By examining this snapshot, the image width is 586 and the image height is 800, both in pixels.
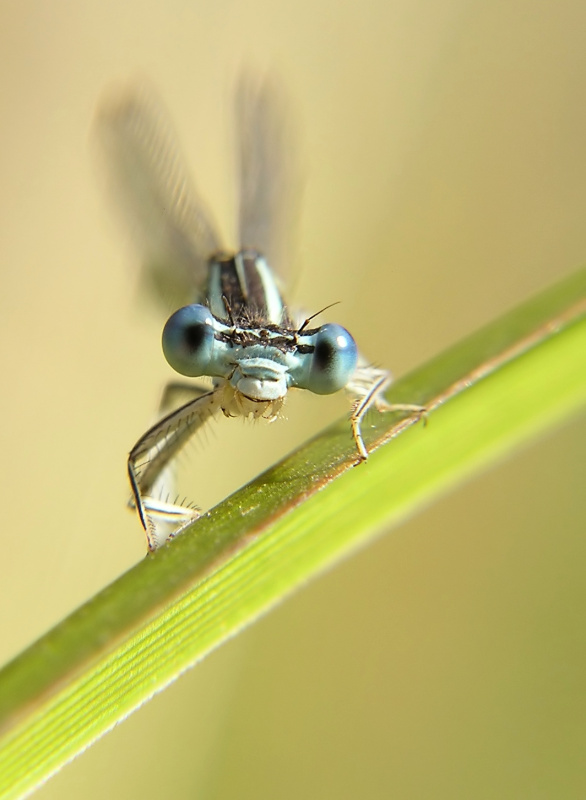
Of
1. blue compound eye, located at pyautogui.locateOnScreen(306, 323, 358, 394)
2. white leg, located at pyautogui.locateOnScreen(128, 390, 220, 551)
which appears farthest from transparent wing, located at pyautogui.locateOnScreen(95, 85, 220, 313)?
blue compound eye, located at pyautogui.locateOnScreen(306, 323, 358, 394)

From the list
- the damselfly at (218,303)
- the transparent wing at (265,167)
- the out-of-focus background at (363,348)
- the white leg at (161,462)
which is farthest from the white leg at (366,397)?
the out-of-focus background at (363,348)

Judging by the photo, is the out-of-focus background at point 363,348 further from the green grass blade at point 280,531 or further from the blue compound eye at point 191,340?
the green grass blade at point 280,531

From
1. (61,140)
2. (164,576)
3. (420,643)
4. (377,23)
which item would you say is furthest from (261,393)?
(377,23)

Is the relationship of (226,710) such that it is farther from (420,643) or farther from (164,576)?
(164,576)

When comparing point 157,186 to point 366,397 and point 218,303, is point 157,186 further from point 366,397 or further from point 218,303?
point 366,397

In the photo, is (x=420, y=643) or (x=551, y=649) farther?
(x=420, y=643)

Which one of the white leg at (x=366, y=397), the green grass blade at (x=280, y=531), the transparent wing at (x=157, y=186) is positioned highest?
the transparent wing at (x=157, y=186)

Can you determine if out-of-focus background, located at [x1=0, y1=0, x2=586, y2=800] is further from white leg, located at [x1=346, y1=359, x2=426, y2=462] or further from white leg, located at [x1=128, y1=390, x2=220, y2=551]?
white leg, located at [x1=346, y1=359, x2=426, y2=462]
